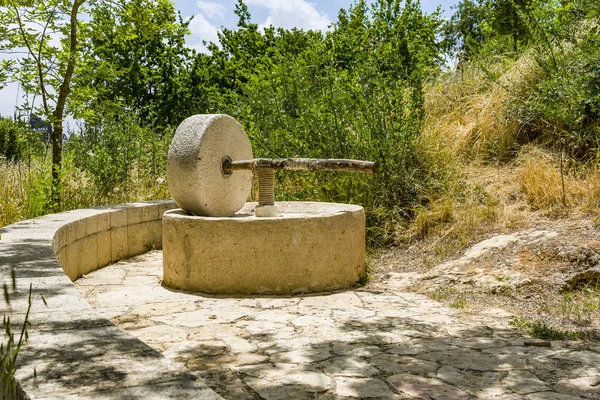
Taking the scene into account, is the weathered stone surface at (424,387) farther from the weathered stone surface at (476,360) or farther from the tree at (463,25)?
the tree at (463,25)

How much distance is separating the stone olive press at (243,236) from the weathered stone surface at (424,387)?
7.32ft

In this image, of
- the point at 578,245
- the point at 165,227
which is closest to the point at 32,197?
the point at 165,227

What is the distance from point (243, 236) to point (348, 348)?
1.79 m

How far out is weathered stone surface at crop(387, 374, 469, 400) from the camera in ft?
10.7

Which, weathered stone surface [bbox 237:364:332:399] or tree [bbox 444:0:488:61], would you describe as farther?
tree [bbox 444:0:488:61]

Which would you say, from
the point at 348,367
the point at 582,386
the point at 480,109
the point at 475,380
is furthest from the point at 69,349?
the point at 480,109

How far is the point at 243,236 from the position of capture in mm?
5555

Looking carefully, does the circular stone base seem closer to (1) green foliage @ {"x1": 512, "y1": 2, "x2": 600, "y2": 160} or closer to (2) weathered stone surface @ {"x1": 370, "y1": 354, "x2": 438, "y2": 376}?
(2) weathered stone surface @ {"x1": 370, "y1": 354, "x2": 438, "y2": 376}

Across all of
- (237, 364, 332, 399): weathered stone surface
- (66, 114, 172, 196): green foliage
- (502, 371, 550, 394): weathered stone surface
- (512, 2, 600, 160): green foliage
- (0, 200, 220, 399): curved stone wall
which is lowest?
(502, 371, 550, 394): weathered stone surface

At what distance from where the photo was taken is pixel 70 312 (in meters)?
Answer: 2.80

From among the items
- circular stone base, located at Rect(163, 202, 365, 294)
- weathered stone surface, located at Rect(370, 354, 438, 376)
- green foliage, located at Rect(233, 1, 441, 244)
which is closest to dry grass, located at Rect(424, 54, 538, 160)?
green foliage, located at Rect(233, 1, 441, 244)

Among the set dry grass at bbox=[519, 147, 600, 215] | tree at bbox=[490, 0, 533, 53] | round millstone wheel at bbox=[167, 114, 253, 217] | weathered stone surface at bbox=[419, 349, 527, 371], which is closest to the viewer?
weathered stone surface at bbox=[419, 349, 527, 371]

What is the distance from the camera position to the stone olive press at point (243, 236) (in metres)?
5.59

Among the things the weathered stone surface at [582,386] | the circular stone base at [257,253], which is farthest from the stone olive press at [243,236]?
the weathered stone surface at [582,386]
